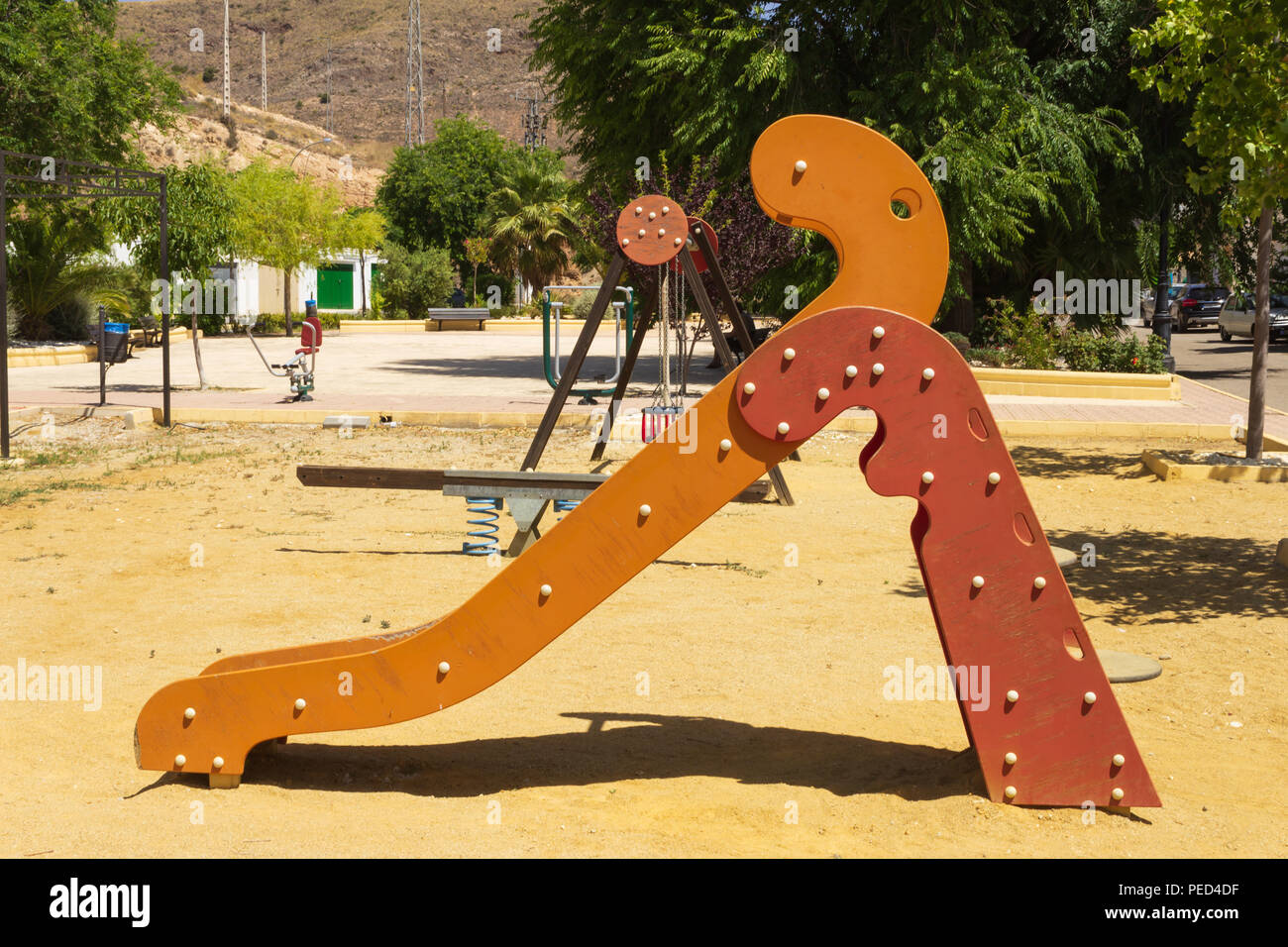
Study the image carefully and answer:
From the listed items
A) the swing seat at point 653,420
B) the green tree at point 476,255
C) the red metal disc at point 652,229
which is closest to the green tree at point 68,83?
the swing seat at point 653,420

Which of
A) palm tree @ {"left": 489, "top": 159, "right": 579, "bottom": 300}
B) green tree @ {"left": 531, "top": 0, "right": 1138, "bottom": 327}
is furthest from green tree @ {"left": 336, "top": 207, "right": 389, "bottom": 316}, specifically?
green tree @ {"left": 531, "top": 0, "right": 1138, "bottom": 327}

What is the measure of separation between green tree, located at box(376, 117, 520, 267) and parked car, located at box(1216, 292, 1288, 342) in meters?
31.9

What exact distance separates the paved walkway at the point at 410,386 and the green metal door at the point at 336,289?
65.1 feet

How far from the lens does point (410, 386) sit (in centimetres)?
2081

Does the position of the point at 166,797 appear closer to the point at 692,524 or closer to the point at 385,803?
the point at 385,803

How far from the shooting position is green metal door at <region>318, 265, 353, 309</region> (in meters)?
51.8

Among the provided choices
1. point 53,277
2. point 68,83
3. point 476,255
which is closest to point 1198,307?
point 476,255

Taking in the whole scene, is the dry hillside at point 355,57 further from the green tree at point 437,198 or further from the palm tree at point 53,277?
the palm tree at point 53,277

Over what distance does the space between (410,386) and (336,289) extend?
33.1 metres

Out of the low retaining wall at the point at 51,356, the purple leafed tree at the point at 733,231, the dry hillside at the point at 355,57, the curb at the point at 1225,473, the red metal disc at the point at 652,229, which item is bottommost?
the curb at the point at 1225,473

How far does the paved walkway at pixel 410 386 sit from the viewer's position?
1695 cm

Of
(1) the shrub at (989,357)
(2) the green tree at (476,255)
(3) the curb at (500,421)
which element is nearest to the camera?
(3) the curb at (500,421)
